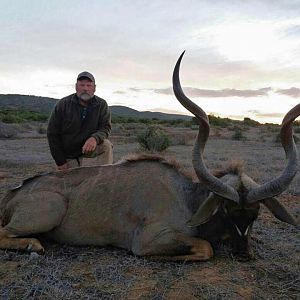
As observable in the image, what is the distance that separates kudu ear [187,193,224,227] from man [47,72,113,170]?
9.58 ft

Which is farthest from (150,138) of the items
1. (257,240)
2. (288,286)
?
(288,286)

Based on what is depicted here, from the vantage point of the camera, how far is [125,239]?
520cm

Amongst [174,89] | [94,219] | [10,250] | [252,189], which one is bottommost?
[10,250]

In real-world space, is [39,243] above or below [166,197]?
below

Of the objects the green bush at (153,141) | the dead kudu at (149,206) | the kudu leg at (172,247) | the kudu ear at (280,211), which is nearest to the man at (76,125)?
the dead kudu at (149,206)

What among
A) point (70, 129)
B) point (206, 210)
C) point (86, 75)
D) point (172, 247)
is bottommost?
point (172, 247)

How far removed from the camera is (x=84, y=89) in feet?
24.5

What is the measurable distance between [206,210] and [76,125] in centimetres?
334

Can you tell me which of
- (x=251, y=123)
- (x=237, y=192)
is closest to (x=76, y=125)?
(x=237, y=192)

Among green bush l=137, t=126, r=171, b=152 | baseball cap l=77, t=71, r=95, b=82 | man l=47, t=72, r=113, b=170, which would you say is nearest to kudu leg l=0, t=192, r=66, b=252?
man l=47, t=72, r=113, b=170

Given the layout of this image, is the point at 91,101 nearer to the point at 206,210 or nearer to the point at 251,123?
the point at 206,210

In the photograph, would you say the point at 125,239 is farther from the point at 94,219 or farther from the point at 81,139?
the point at 81,139

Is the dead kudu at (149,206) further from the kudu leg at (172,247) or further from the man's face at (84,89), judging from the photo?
the man's face at (84,89)

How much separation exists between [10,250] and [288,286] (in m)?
2.90
